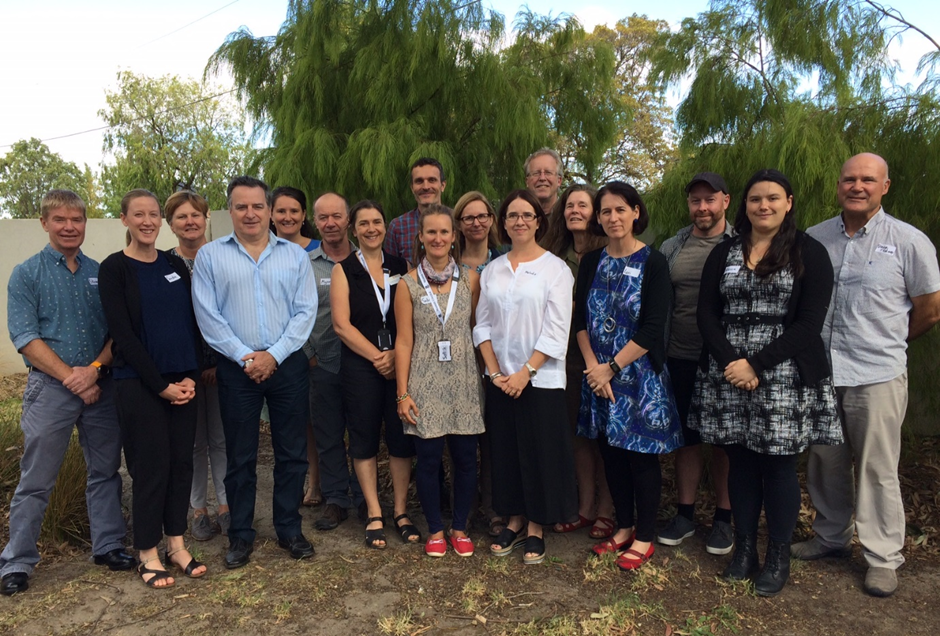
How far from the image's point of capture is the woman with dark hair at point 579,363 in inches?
144

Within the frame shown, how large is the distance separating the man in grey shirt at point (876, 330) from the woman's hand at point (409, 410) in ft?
6.78

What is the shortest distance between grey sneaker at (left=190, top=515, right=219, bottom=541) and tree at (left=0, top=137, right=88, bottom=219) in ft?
156

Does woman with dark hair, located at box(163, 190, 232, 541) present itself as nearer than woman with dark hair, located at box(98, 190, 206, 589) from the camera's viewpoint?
No

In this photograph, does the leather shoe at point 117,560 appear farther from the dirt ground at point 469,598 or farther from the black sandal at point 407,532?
the black sandal at point 407,532

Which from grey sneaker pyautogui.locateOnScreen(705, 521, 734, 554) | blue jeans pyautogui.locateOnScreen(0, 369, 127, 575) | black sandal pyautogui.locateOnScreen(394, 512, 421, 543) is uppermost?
blue jeans pyautogui.locateOnScreen(0, 369, 127, 575)

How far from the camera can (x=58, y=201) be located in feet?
10.8

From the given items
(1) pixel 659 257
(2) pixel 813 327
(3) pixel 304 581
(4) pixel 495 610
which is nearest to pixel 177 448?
(3) pixel 304 581

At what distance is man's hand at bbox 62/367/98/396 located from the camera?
3.25m

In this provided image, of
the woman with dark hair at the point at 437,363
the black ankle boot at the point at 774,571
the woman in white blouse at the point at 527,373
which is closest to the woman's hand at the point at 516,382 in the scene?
the woman in white blouse at the point at 527,373

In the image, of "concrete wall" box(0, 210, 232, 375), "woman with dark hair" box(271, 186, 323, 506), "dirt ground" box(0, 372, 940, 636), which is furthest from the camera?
"concrete wall" box(0, 210, 232, 375)

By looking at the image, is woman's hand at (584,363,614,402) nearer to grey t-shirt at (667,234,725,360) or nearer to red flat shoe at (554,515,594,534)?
grey t-shirt at (667,234,725,360)

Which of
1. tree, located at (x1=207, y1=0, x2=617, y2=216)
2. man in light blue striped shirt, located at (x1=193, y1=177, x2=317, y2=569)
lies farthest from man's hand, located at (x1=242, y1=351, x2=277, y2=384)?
tree, located at (x1=207, y1=0, x2=617, y2=216)

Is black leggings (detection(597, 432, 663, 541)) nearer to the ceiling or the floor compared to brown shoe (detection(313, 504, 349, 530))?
nearer to the ceiling

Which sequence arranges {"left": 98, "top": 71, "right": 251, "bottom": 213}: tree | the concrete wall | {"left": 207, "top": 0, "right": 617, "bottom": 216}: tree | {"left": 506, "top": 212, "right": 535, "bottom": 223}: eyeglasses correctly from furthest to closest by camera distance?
{"left": 98, "top": 71, "right": 251, "bottom": 213}: tree → the concrete wall → {"left": 207, "top": 0, "right": 617, "bottom": 216}: tree → {"left": 506, "top": 212, "right": 535, "bottom": 223}: eyeglasses
